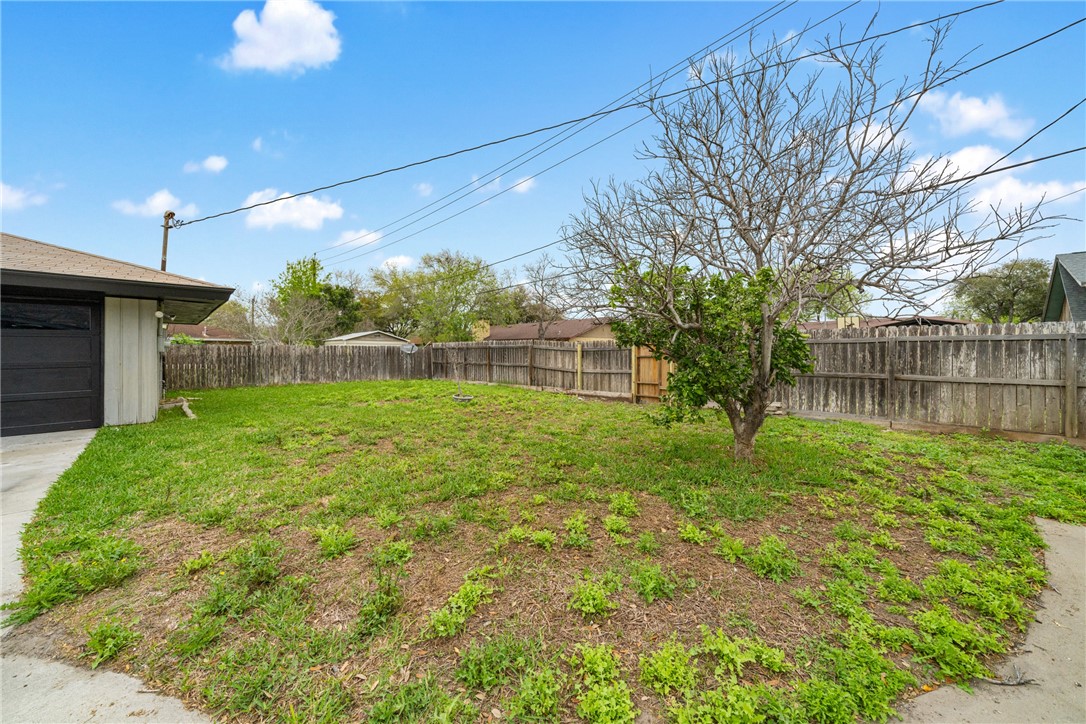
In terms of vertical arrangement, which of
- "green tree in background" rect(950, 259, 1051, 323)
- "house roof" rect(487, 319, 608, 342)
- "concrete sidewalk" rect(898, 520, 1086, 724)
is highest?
"green tree in background" rect(950, 259, 1051, 323)

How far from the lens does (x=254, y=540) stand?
9.28 feet

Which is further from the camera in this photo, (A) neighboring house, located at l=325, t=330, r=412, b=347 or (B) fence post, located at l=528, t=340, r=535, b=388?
(A) neighboring house, located at l=325, t=330, r=412, b=347

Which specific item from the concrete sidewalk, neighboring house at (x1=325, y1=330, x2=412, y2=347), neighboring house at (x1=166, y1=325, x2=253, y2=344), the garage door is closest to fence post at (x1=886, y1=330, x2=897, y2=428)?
the concrete sidewalk

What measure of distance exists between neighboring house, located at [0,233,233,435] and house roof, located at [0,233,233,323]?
11mm

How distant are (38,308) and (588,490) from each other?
8.32 m

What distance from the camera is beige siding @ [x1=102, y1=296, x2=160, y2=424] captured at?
6586mm

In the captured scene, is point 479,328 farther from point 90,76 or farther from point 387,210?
point 90,76

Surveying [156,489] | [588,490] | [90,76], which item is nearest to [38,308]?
[156,489]

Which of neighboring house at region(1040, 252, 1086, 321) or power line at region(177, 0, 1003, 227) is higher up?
power line at region(177, 0, 1003, 227)

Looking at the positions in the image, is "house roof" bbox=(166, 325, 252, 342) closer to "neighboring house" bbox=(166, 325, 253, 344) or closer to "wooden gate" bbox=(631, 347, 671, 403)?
"neighboring house" bbox=(166, 325, 253, 344)

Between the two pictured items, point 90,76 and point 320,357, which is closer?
point 90,76

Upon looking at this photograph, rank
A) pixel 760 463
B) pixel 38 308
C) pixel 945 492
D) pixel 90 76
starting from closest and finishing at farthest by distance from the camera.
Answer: pixel 945 492 → pixel 760 463 → pixel 38 308 → pixel 90 76

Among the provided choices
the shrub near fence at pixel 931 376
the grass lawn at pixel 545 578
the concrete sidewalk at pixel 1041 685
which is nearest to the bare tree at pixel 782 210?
the grass lawn at pixel 545 578

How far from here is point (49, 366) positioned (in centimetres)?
618
